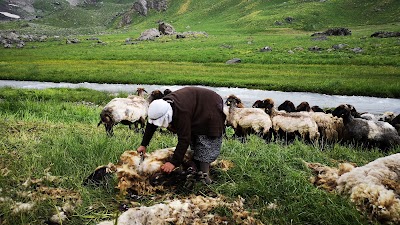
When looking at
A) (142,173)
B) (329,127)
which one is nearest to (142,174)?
(142,173)

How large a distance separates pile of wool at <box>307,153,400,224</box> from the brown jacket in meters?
2.23

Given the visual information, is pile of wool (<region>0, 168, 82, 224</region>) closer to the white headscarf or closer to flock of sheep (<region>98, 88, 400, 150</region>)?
the white headscarf

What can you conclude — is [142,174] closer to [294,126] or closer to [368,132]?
[294,126]

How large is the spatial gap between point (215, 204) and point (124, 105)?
7.58 m

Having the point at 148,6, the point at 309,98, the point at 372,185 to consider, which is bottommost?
the point at 309,98

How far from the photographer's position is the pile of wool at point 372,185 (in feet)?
17.1

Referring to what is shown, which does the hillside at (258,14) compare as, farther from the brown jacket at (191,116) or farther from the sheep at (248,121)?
the brown jacket at (191,116)

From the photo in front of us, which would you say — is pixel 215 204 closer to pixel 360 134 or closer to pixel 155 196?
pixel 155 196

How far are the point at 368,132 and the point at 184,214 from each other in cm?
834

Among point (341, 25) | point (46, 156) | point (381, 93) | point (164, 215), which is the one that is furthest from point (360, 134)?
point (341, 25)

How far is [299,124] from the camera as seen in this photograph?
37.6 ft

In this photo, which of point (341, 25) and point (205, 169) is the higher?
point (341, 25)

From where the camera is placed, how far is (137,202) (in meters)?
5.78

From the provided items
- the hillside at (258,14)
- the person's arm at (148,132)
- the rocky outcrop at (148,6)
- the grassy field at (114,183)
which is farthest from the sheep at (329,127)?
the rocky outcrop at (148,6)
